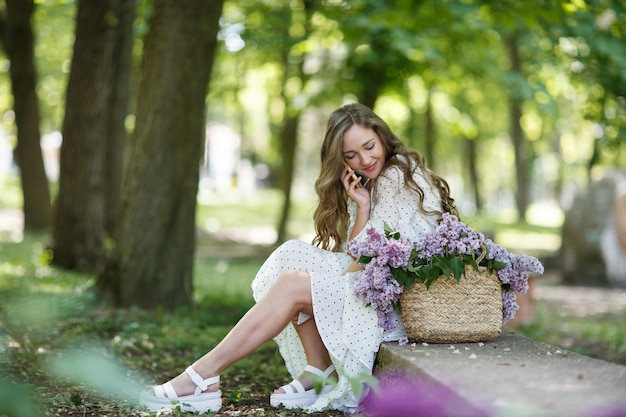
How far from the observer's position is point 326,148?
465 cm

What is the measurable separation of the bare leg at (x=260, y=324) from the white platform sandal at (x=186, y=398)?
0.03 meters

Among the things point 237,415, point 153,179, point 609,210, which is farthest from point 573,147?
point 237,415

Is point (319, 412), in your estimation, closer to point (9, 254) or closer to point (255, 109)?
point (9, 254)

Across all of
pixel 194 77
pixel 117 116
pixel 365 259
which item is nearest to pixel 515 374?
pixel 365 259

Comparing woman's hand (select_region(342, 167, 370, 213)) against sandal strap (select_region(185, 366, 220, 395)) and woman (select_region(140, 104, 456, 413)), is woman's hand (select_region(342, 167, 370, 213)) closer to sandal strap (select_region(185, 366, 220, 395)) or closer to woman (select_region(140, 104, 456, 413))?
woman (select_region(140, 104, 456, 413))

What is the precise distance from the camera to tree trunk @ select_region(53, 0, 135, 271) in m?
10.1

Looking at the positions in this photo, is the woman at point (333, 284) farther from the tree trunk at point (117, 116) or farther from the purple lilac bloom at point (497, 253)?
the tree trunk at point (117, 116)

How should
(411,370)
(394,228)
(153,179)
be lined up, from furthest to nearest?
(153,179), (394,228), (411,370)

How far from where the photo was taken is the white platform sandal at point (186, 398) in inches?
154

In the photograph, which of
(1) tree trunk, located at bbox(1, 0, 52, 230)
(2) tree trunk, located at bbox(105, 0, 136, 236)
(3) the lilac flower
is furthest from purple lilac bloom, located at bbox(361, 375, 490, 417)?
(1) tree trunk, located at bbox(1, 0, 52, 230)

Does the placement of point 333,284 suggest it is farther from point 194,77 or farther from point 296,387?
point 194,77

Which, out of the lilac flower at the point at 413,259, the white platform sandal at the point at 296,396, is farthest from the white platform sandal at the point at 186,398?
the lilac flower at the point at 413,259

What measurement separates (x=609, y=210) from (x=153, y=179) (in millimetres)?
8159

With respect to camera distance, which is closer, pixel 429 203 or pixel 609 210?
pixel 429 203
